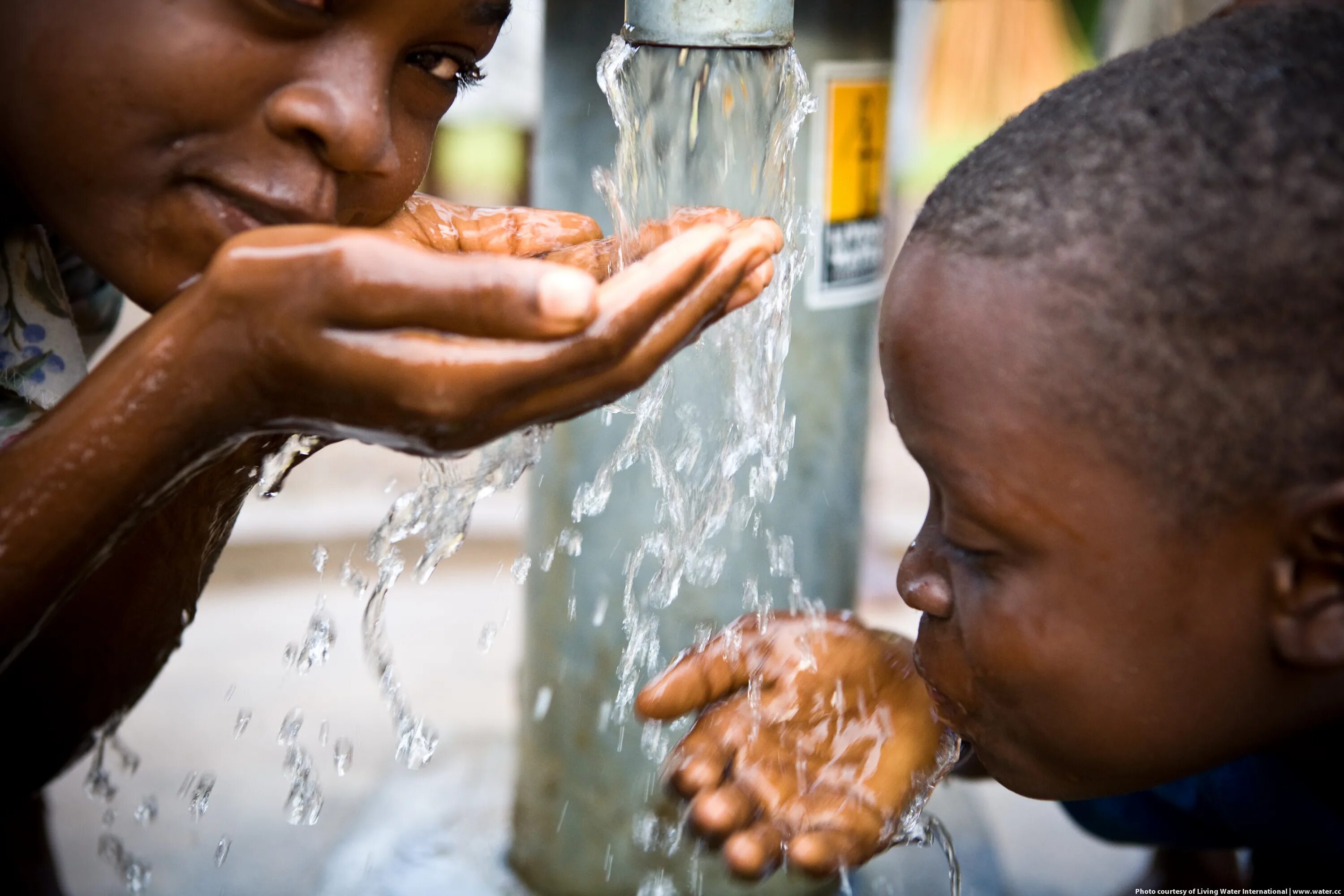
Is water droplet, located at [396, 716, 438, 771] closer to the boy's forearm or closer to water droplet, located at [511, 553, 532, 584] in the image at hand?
water droplet, located at [511, 553, 532, 584]

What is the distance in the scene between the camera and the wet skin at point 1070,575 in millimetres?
1400

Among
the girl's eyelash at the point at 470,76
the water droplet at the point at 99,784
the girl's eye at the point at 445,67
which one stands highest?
the girl's eye at the point at 445,67

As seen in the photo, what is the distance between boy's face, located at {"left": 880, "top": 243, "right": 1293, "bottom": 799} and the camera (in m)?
1.41

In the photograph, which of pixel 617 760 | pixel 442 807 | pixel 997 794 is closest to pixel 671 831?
pixel 617 760

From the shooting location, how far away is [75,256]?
2029 millimetres

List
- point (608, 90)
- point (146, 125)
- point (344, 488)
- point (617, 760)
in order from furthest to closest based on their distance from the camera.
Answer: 1. point (344, 488)
2. point (617, 760)
3. point (608, 90)
4. point (146, 125)

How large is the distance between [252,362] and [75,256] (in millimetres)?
931

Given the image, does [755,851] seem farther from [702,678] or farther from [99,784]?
[99,784]

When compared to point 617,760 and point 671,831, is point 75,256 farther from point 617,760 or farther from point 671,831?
point 671,831

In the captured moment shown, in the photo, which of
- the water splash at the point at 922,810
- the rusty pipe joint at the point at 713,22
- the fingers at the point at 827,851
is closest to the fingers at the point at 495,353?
the rusty pipe joint at the point at 713,22

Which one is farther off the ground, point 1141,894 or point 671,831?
point 671,831

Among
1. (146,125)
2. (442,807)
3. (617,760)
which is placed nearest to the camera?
(146,125)

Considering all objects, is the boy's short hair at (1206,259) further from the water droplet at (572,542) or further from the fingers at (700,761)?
the water droplet at (572,542)

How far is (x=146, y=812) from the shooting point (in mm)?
2738
